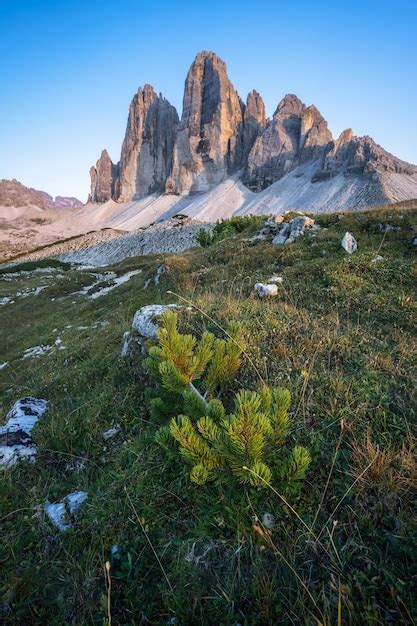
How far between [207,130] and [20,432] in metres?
188

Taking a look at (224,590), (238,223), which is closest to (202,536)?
(224,590)

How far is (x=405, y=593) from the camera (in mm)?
2098

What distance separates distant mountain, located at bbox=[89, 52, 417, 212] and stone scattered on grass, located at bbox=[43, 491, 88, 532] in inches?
4310

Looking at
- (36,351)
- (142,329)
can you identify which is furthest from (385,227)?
(36,351)

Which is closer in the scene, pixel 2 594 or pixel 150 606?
pixel 150 606

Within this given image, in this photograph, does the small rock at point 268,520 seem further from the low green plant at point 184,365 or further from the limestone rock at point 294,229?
the limestone rock at point 294,229

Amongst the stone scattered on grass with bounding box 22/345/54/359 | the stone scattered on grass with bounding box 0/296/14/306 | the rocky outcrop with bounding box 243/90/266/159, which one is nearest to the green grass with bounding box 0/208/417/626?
the stone scattered on grass with bounding box 22/345/54/359

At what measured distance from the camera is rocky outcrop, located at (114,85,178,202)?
190 meters

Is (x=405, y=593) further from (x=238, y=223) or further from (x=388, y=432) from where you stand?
(x=238, y=223)

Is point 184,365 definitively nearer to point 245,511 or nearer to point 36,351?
point 245,511

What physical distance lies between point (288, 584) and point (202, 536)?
0.77m

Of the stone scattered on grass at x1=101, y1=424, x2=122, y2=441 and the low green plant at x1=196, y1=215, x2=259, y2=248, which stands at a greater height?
the low green plant at x1=196, y1=215, x2=259, y2=248

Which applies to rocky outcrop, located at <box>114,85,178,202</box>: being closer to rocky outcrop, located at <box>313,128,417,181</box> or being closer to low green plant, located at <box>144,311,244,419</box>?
rocky outcrop, located at <box>313,128,417,181</box>

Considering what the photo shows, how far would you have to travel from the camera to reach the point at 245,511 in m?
2.71
